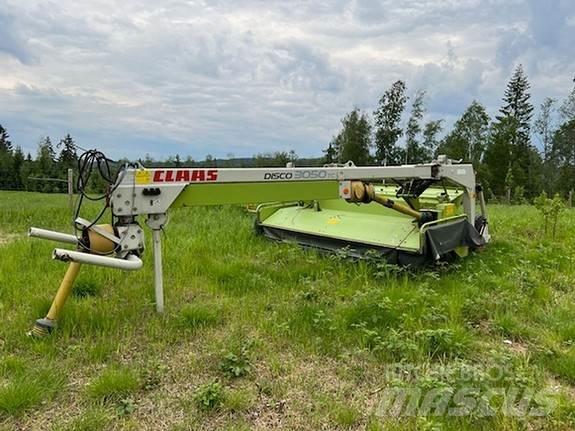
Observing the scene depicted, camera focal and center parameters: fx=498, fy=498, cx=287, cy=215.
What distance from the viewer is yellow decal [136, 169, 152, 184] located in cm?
343

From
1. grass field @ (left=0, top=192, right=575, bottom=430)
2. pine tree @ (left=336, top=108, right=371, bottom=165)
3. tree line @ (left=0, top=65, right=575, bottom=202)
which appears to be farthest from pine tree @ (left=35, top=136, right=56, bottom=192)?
grass field @ (left=0, top=192, right=575, bottom=430)

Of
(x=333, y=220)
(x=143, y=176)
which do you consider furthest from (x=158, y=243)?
(x=333, y=220)

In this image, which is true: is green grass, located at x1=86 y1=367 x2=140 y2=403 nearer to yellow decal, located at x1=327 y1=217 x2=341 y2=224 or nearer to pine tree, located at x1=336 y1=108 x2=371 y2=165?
yellow decal, located at x1=327 y1=217 x2=341 y2=224

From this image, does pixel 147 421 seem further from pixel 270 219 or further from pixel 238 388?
pixel 270 219

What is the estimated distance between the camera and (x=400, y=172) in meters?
5.05

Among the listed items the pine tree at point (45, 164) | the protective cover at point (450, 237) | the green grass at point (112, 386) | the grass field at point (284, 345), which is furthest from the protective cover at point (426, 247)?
the pine tree at point (45, 164)

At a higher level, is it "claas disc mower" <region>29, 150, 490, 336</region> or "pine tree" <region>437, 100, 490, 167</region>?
"pine tree" <region>437, 100, 490, 167</region>

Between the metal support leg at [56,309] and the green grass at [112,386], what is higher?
the metal support leg at [56,309]

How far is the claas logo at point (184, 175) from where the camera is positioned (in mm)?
3537

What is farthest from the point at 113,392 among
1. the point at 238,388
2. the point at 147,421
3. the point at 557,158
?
the point at 557,158

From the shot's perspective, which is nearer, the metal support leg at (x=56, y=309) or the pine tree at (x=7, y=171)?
the metal support leg at (x=56, y=309)

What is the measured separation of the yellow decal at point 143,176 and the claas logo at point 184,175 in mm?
43

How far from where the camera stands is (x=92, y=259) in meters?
3.12

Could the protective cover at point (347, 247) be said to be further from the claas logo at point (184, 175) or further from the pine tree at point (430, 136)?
the pine tree at point (430, 136)
